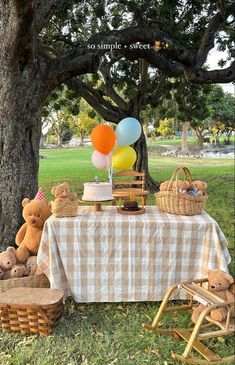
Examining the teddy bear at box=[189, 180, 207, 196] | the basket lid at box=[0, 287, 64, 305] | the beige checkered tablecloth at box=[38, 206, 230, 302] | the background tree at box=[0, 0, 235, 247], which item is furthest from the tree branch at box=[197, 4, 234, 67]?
the basket lid at box=[0, 287, 64, 305]

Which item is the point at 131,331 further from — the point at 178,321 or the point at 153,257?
the point at 153,257

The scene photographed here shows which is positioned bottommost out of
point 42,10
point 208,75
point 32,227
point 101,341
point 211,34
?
point 101,341

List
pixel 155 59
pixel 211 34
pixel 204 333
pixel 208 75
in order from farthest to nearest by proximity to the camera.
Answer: pixel 211 34 < pixel 208 75 < pixel 155 59 < pixel 204 333

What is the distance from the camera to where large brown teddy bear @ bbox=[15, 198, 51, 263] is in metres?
3.34

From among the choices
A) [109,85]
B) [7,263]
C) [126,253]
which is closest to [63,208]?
[126,253]

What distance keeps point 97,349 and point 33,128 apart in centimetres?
250

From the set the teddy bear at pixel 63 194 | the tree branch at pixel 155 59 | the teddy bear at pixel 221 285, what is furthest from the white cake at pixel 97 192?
the tree branch at pixel 155 59

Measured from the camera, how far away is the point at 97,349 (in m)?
2.72

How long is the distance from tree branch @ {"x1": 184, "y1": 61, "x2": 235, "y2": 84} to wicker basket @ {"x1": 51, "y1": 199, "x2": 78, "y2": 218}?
371 centimetres

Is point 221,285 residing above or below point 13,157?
below

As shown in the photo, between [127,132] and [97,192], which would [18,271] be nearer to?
[97,192]

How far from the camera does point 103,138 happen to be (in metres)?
3.47

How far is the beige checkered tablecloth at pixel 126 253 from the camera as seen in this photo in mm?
3076

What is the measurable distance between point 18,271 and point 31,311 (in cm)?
55
